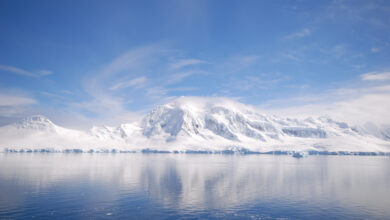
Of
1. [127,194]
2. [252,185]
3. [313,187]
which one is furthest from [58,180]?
[313,187]

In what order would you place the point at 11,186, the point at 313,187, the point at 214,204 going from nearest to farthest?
the point at 214,204 → the point at 11,186 → the point at 313,187

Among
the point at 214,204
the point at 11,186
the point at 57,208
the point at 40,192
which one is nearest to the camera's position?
the point at 57,208

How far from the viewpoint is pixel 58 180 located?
212 ft

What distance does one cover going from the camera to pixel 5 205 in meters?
40.0

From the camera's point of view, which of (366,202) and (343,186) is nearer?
(366,202)

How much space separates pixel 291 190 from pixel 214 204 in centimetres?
2052

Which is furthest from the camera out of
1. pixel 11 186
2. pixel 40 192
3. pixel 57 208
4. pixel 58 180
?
pixel 58 180

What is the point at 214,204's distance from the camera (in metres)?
43.8

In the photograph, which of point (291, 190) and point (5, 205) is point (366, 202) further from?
point (5, 205)

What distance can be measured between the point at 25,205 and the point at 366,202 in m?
52.3

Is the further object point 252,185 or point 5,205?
point 252,185

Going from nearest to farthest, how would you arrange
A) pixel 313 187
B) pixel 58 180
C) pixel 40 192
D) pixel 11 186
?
pixel 40 192, pixel 11 186, pixel 313 187, pixel 58 180

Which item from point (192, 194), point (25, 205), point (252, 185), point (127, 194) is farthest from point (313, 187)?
point (25, 205)

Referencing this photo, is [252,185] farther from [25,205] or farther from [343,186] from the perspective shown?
[25,205]
